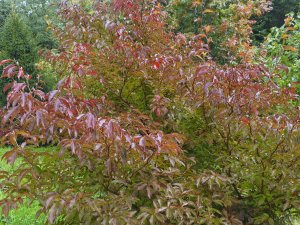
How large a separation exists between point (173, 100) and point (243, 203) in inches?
30.2

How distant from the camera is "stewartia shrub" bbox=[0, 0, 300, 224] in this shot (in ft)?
5.71

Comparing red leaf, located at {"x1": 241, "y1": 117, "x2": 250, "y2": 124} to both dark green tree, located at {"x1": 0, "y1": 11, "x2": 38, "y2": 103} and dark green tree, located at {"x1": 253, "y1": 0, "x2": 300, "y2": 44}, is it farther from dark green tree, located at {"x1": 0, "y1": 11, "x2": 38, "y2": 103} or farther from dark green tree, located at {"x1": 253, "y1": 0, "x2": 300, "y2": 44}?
dark green tree, located at {"x1": 253, "y1": 0, "x2": 300, "y2": 44}

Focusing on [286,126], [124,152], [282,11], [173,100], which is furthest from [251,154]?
[282,11]

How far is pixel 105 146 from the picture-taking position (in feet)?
5.87

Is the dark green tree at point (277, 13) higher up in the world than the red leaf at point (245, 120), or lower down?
lower down

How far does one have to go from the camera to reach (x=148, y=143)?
177 centimetres

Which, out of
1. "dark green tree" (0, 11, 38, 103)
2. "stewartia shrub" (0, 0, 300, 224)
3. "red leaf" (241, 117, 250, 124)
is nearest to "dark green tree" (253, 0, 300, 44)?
"dark green tree" (0, 11, 38, 103)

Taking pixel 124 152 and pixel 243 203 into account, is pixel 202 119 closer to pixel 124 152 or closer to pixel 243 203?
pixel 243 203

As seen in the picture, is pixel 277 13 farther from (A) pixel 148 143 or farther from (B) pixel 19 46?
(A) pixel 148 143

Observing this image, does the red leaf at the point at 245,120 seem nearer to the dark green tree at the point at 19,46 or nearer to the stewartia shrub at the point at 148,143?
the stewartia shrub at the point at 148,143

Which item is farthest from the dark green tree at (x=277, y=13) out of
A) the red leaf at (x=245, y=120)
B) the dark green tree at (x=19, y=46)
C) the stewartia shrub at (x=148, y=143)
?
the red leaf at (x=245, y=120)

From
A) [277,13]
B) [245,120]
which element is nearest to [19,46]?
[245,120]

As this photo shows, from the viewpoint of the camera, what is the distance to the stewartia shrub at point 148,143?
174cm

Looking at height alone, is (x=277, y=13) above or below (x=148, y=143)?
below
